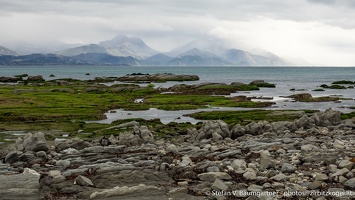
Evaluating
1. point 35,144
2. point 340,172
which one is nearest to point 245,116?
point 35,144

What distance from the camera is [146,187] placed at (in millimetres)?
16047

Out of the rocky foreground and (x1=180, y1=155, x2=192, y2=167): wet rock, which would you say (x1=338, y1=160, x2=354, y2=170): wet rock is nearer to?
the rocky foreground

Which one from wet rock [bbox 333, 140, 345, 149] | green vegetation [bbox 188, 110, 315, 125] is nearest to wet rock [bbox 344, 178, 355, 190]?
wet rock [bbox 333, 140, 345, 149]

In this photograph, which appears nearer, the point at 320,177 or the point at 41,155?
the point at 320,177

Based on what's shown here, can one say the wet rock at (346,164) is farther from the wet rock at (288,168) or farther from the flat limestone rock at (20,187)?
the flat limestone rock at (20,187)

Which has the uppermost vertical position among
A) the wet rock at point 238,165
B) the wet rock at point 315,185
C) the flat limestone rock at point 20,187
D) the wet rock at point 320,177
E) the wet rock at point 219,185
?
the wet rock at point 320,177

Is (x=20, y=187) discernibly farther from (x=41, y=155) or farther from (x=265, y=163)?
(x=265, y=163)

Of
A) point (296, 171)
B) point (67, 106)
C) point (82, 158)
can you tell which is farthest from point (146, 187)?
point (67, 106)

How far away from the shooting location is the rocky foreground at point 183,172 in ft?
49.9

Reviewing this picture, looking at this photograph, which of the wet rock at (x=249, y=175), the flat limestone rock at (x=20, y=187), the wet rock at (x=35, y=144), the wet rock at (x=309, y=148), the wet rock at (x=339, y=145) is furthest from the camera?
the wet rock at (x=35, y=144)

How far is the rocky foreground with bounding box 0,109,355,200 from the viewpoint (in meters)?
15.2

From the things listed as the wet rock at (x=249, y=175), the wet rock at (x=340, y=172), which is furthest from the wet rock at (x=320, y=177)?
the wet rock at (x=249, y=175)

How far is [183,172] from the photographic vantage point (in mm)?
17938

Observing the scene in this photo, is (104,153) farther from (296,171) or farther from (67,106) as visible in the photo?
(67,106)
